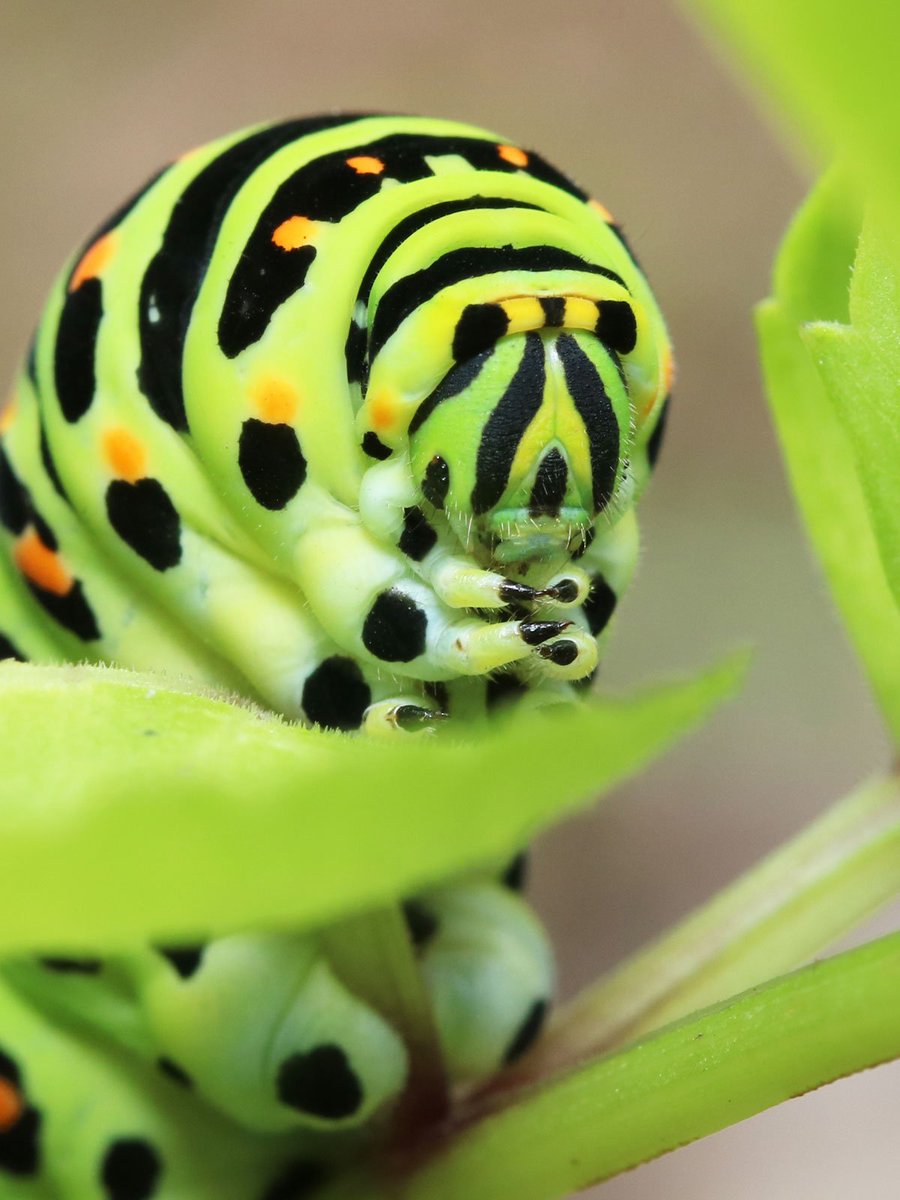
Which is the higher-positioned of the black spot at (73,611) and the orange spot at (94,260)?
the orange spot at (94,260)

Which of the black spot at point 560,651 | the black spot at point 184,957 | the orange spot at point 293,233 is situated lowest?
the black spot at point 184,957

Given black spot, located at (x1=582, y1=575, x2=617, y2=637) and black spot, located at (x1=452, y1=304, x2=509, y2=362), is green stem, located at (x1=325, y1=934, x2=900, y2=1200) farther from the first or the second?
black spot, located at (x1=452, y1=304, x2=509, y2=362)

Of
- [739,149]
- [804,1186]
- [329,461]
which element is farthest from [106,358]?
[739,149]

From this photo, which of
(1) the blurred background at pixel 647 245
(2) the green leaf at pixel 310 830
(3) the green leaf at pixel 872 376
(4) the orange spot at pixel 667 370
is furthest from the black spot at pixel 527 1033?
(1) the blurred background at pixel 647 245

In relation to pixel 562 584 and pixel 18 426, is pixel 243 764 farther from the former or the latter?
pixel 18 426

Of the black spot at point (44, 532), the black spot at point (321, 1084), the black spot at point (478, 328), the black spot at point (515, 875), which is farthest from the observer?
the black spot at point (515, 875)

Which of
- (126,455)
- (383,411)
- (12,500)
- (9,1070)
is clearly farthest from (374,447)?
(9,1070)

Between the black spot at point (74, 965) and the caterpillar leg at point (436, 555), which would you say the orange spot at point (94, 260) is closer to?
the caterpillar leg at point (436, 555)
